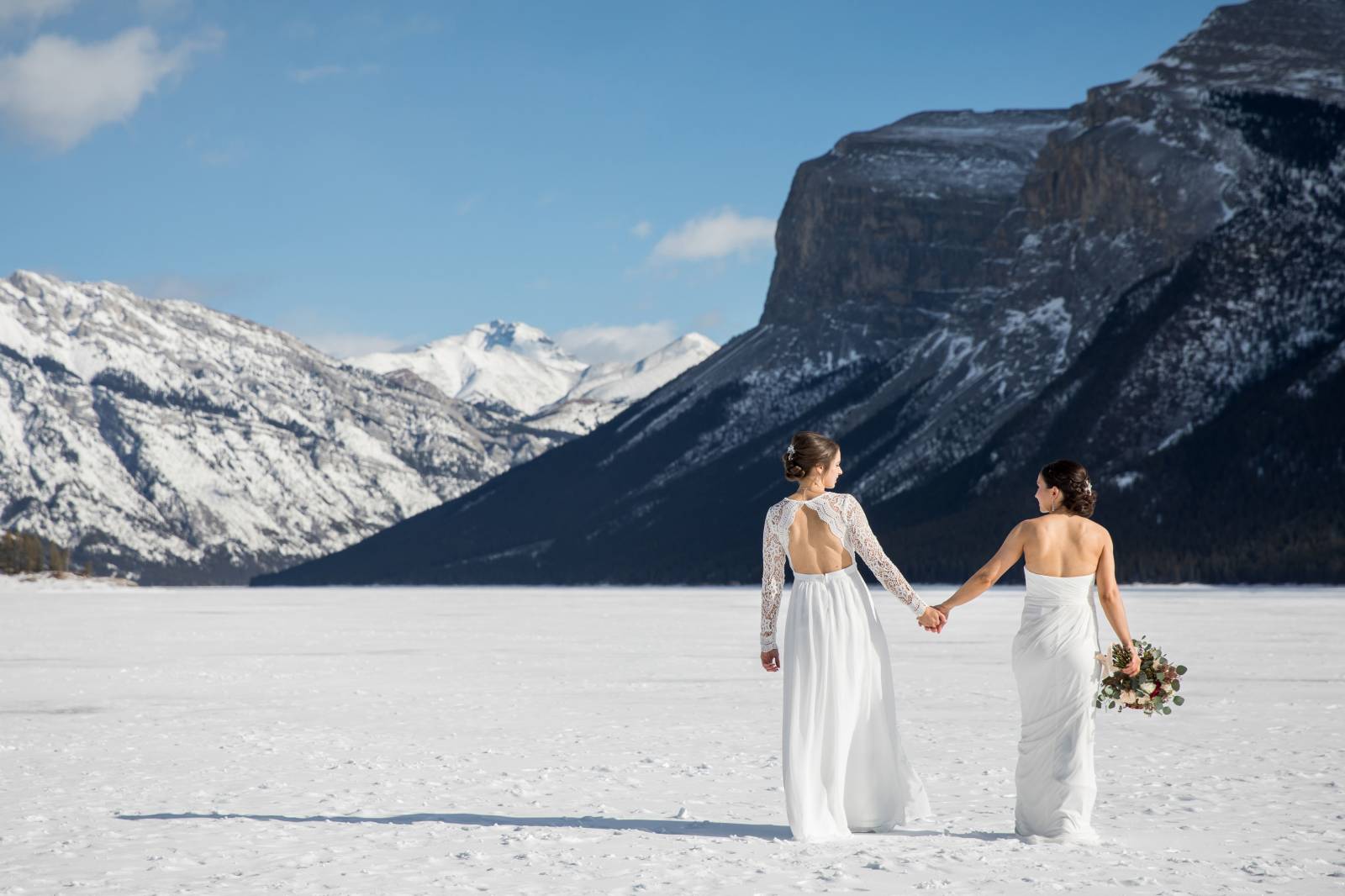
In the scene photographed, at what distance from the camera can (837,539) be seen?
12766 mm

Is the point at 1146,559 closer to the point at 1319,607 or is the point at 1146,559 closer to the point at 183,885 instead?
the point at 1319,607

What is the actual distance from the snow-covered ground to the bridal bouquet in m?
1.07

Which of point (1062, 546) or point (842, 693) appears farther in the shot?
point (842, 693)

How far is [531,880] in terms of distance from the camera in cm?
1110

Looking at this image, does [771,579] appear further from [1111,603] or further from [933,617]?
[1111,603]

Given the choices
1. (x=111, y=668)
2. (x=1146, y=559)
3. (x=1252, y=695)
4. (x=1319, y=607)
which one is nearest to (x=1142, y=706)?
(x=1252, y=695)

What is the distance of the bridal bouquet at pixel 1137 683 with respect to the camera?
12633 mm

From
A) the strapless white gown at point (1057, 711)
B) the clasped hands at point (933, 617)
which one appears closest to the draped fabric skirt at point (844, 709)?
the clasped hands at point (933, 617)

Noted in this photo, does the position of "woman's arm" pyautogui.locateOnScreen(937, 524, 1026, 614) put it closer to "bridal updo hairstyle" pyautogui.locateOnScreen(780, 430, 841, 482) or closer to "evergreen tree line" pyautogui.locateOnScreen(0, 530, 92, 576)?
"bridal updo hairstyle" pyautogui.locateOnScreen(780, 430, 841, 482)

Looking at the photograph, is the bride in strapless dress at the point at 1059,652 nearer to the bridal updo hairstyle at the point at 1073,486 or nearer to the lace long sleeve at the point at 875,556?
the bridal updo hairstyle at the point at 1073,486

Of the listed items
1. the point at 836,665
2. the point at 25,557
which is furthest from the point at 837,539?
the point at 25,557

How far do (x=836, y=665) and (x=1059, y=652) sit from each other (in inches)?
70.1

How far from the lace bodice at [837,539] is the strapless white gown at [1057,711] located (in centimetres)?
98

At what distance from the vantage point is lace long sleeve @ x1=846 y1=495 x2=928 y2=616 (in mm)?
12641
